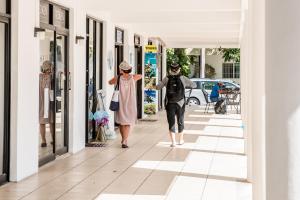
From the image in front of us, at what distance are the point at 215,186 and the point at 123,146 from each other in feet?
13.1

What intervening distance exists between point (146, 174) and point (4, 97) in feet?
7.27

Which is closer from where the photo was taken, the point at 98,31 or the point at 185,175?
the point at 185,175

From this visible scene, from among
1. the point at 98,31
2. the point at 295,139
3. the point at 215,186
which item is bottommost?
the point at 215,186

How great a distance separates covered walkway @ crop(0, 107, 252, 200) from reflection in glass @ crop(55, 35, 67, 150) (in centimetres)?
41

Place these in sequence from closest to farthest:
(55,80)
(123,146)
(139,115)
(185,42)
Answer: (55,80) < (123,146) < (139,115) < (185,42)

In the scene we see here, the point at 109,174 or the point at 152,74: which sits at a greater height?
the point at 152,74

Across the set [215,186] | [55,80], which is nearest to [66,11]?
[55,80]

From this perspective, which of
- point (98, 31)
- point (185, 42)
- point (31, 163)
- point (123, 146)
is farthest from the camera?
point (185, 42)

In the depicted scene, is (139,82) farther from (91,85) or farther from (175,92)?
(175,92)

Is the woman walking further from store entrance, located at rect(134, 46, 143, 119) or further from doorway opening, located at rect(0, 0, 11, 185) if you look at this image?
store entrance, located at rect(134, 46, 143, 119)

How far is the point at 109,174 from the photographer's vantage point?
27.9 feet

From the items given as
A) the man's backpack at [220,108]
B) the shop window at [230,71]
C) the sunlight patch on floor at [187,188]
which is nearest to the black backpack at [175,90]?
the sunlight patch on floor at [187,188]

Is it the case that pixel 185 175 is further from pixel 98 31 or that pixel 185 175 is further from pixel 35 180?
pixel 98 31

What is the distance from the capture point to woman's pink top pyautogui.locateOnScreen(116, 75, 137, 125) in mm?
11141
